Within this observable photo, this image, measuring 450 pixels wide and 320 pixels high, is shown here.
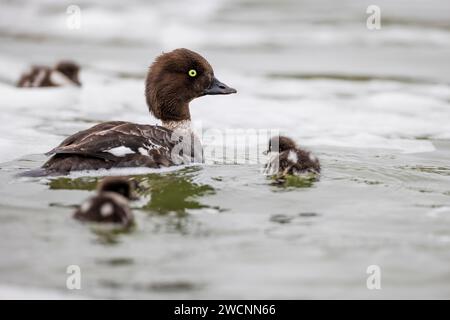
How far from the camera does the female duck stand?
A: 242 inches

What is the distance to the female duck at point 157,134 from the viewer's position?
6141 millimetres

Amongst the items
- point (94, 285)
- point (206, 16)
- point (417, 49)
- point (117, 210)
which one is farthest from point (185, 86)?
point (206, 16)

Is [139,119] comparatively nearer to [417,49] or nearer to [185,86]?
[185,86]

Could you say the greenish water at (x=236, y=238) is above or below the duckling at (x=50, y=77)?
below

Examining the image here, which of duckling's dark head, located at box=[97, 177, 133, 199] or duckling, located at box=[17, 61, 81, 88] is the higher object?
duckling, located at box=[17, 61, 81, 88]

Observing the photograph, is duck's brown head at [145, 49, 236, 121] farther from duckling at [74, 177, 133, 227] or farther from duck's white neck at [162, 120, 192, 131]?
duckling at [74, 177, 133, 227]

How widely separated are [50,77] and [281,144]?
503 centimetres

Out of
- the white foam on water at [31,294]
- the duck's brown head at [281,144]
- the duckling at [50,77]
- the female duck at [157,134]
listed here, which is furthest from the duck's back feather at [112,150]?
the duckling at [50,77]

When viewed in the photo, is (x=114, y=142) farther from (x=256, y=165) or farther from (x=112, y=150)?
(x=256, y=165)

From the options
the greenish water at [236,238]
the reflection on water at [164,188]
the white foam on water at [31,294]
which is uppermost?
the reflection on water at [164,188]

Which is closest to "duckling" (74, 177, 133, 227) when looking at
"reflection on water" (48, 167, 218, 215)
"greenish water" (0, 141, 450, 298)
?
"greenish water" (0, 141, 450, 298)

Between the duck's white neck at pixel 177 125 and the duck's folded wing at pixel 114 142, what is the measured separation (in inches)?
30.2

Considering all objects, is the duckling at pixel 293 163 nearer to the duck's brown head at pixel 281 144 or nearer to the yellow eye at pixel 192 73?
the duck's brown head at pixel 281 144

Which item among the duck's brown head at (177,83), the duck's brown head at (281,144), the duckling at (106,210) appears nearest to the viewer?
the duckling at (106,210)
